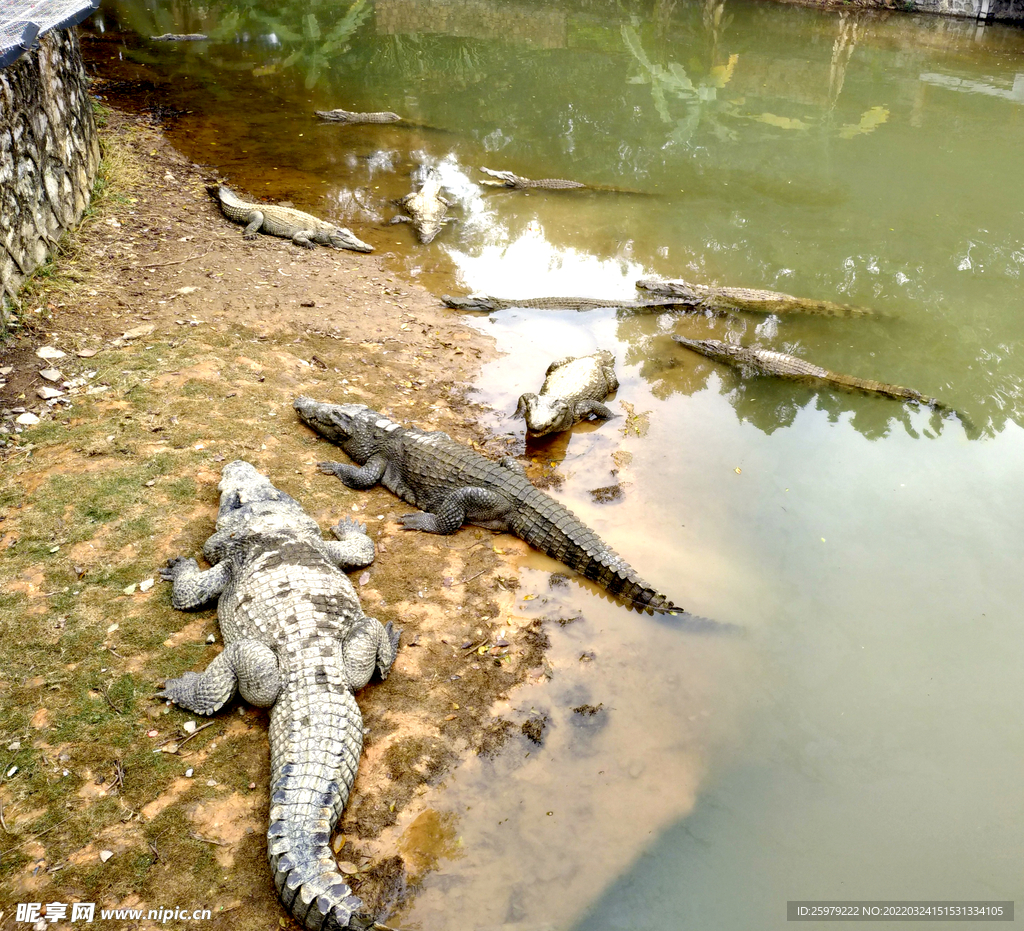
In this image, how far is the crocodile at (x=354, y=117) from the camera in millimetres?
13766

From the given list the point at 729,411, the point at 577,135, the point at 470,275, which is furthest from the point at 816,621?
the point at 577,135

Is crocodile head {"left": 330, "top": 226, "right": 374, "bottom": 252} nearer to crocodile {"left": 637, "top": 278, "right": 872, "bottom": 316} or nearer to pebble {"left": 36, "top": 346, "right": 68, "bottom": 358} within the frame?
crocodile {"left": 637, "top": 278, "right": 872, "bottom": 316}

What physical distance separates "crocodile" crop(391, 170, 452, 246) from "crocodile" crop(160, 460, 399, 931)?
20.4ft

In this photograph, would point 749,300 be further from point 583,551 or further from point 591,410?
point 583,551

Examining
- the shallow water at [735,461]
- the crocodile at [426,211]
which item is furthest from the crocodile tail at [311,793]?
the crocodile at [426,211]

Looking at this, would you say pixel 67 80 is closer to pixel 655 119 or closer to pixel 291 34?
pixel 655 119

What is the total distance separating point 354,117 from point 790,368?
10.6 meters

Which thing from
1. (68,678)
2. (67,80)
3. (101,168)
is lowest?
(68,678)

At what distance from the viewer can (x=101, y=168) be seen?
9070 millimetres

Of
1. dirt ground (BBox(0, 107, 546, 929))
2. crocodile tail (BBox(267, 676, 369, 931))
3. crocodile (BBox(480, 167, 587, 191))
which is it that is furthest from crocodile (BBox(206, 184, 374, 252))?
crocodile tail (BBox(267, 676, 369, 931))

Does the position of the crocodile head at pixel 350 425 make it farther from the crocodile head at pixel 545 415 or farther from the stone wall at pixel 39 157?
the stone wall at pixel 39 157

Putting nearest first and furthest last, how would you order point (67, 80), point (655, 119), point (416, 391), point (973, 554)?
point (973, 554), point (416, 391), point (67, 80), point (655, 119)

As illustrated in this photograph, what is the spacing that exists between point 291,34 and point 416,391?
17506mm

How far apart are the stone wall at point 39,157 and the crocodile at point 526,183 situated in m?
6.07
